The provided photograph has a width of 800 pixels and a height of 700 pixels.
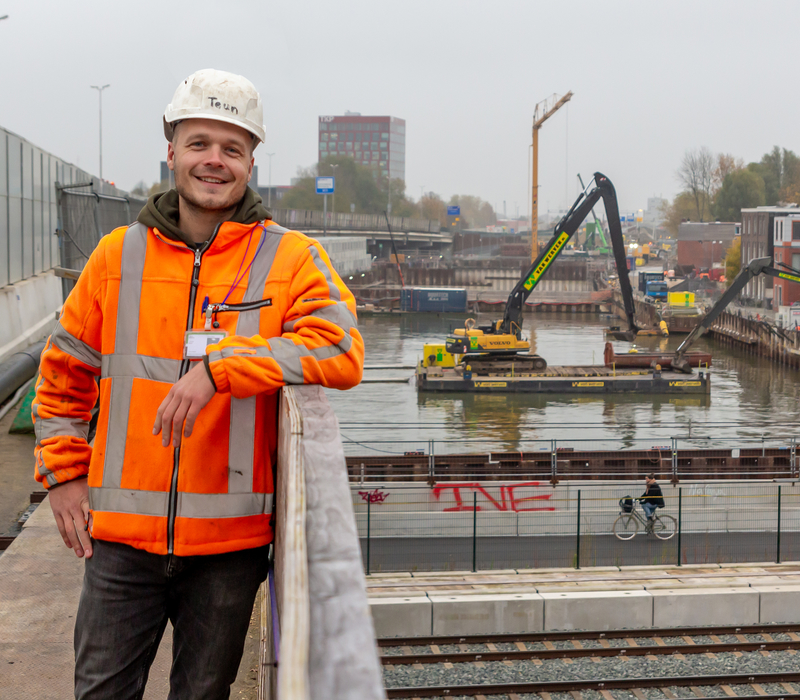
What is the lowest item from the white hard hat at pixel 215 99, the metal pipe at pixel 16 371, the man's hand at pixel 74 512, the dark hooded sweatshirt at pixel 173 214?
the metal pipe at pixel 16 371

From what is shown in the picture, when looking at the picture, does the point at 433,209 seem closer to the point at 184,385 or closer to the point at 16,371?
the point at 16,371

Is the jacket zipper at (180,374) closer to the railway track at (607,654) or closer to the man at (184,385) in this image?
the man at (184,385)

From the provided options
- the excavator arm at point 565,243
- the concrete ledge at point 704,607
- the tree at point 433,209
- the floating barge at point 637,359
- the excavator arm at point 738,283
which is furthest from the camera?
the tree at point 433,209

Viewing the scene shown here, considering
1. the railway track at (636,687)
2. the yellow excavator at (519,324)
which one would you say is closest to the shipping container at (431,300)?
the yellow excavator at (519,324)

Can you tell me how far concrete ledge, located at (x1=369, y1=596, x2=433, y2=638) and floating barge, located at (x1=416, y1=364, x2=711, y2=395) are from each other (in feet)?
100

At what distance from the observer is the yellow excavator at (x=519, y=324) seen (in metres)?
44.7

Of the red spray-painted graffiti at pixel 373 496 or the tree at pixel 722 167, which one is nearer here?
the red spray-painted graffiti at pixel 373 496

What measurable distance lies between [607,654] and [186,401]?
10850 millimetres

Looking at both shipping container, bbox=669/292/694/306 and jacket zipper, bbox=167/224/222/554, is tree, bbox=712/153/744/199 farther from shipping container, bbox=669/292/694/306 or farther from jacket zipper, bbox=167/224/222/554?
jacket zipper, bbox=167/224/222/554

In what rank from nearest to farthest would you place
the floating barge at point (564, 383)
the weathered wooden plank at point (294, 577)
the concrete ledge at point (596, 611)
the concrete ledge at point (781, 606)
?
the weathered wooden plank at point (294, 577), the concrete ledge at point (596, 611), the concrete ledge at point (781, 606), the floating barge at point (564, 383)

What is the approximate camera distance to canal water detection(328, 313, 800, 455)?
32.9 metres

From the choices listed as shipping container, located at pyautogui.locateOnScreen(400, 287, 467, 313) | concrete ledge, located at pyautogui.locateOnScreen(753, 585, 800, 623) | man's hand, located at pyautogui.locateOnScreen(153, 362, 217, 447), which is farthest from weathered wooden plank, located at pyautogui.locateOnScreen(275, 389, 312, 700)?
shipping container, located at pyautogui.locateOnScreen(400, 287, 467, 313)

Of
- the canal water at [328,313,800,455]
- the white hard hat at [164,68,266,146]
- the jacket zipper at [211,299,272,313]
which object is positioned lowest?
the canal water at [328,313,800,455]

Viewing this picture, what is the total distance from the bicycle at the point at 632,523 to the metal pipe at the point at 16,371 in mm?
10115
